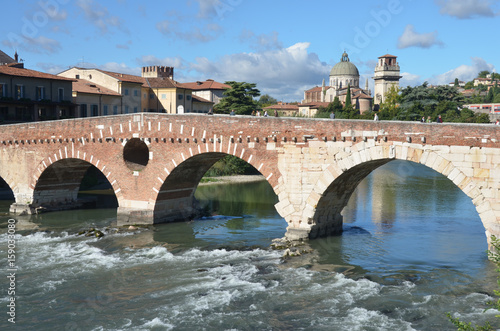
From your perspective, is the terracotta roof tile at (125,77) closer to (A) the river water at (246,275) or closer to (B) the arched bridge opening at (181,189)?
(A) the river water at (246,275)

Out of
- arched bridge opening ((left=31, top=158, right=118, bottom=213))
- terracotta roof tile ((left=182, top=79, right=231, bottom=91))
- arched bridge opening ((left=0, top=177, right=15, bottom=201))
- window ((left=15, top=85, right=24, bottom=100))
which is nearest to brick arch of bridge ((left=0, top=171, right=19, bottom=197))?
arched bridge opening ((left=31, top=158, right=118, bottom=213))

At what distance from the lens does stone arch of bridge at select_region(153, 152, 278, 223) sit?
26.4m

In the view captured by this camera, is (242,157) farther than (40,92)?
No

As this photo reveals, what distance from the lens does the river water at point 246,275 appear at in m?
15.2

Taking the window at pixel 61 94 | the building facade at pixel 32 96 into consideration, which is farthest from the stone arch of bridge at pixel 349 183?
the window at pixel 61 94

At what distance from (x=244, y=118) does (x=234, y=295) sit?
29.8ft

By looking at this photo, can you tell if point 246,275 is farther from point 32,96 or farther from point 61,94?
A: point 61,94

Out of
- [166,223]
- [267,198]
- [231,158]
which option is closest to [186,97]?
[231,158]

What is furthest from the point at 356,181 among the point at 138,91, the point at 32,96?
the point at 138,91

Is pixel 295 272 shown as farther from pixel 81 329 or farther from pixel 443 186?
pixel 443 186

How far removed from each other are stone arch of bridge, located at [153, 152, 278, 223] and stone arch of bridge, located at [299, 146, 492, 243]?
17.9ft

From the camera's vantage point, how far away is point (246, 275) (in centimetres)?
1880

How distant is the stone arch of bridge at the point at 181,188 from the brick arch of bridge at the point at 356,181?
5.45 meters

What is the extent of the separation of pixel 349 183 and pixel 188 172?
858 centimetres
